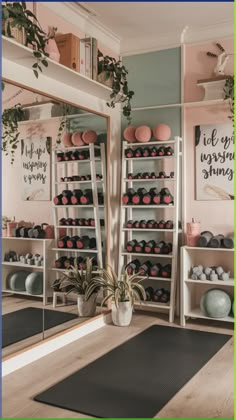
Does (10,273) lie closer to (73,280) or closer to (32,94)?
(73,280)

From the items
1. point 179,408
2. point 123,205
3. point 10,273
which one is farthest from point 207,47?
point 179,408

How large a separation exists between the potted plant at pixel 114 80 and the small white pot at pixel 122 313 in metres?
1.93

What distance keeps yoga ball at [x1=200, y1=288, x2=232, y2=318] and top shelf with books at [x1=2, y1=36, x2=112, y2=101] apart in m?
2.21

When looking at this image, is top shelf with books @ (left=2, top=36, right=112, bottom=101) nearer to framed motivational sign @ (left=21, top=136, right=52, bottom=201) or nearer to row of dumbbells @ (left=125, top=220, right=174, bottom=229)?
framed motivational sign @ (left=21, top=136, right=52, bottom=201)

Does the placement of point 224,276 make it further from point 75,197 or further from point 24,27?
point 24,27

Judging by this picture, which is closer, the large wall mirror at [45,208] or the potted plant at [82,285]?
the large wall mirror at [45,208]

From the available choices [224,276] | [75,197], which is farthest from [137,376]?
[75,197]

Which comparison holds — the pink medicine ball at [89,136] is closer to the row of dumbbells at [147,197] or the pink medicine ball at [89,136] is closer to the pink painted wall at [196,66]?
the row of dumbbells at [147,197]

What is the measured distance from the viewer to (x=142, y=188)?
4.64 metres

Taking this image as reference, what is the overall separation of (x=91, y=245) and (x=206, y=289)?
51.5 inches

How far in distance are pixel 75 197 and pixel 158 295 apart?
1398 millimetres

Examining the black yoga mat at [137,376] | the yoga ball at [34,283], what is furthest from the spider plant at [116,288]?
the yoga ball at [34,283]

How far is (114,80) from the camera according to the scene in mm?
4285

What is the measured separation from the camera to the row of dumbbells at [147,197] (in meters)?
4.45
